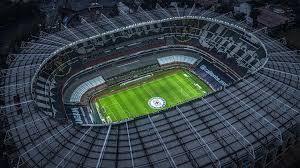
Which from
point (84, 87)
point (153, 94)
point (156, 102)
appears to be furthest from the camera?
point (84, 87)

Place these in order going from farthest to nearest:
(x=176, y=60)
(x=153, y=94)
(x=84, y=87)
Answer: (x=176, y=60)
(x=84, y=87)
(x=153, y=94)

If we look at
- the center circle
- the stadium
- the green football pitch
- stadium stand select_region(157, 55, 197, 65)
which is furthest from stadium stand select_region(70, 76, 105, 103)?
stadium stand select_region(157, 55, 197, 65)

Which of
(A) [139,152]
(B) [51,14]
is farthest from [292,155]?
(B) [51,14]

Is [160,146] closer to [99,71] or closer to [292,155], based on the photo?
[292,155]

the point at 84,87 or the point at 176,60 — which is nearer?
the point at 84,87

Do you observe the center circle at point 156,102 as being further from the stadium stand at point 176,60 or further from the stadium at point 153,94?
the stadium stand at point 176,60

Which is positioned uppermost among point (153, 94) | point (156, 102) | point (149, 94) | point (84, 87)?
point (84, 87)

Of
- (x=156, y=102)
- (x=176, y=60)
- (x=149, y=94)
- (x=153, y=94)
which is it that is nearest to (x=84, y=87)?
(x=149, y=94)

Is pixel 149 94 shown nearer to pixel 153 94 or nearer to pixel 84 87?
pixel 153 94
